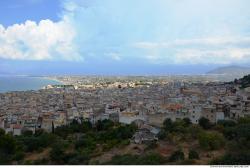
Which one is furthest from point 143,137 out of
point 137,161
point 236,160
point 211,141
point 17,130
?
point 17,130

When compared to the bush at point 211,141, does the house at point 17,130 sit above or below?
below

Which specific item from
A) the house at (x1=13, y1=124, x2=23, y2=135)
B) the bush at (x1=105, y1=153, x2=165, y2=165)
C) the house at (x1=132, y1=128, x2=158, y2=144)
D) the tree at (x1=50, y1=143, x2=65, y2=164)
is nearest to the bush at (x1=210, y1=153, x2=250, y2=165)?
the bush at (x1=105, y1=153, x2=165, y2=165)

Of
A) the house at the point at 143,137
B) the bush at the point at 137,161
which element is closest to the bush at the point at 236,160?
the bush at the point at 137,161

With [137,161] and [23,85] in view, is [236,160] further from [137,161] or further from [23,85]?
[23,85]

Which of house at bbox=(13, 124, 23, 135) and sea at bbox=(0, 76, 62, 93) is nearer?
house at bbox=(13, 124, 23, 135)

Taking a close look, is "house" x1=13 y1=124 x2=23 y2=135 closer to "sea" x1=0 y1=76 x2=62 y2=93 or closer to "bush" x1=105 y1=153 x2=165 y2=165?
"bush" x1=105 y1=153 x2=165 y2=165

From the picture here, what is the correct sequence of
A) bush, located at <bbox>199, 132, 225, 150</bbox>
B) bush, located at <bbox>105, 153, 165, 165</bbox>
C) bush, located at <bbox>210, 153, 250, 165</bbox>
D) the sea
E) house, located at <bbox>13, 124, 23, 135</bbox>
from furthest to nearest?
1. the sea
2. house, located at <bbox>13, 124, 23, 135</bbox>
3. bush, located at <bbox>199, 132, 225, 150</bbox>
4. bush, located at <bbox>105, 153, 165, 165</bbox>
5. bush, located at <bbox>210, 153, 250, 165</bbox>

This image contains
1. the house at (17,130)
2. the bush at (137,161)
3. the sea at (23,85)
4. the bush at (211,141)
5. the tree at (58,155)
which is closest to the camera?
the bush at (137,161)

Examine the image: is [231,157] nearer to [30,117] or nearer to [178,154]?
[178,154]

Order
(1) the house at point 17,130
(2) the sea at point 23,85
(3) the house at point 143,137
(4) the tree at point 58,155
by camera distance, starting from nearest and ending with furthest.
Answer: (4) the tree at point 58,155 < (3) the house at point 143,137 < (1) the house at point 17,130 < (2) the sea at point 23,85

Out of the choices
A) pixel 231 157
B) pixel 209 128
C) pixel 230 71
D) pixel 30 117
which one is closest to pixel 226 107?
pixel 209 128

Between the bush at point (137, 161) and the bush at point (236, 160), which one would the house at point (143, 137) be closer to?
the bush at point (137, 161)
